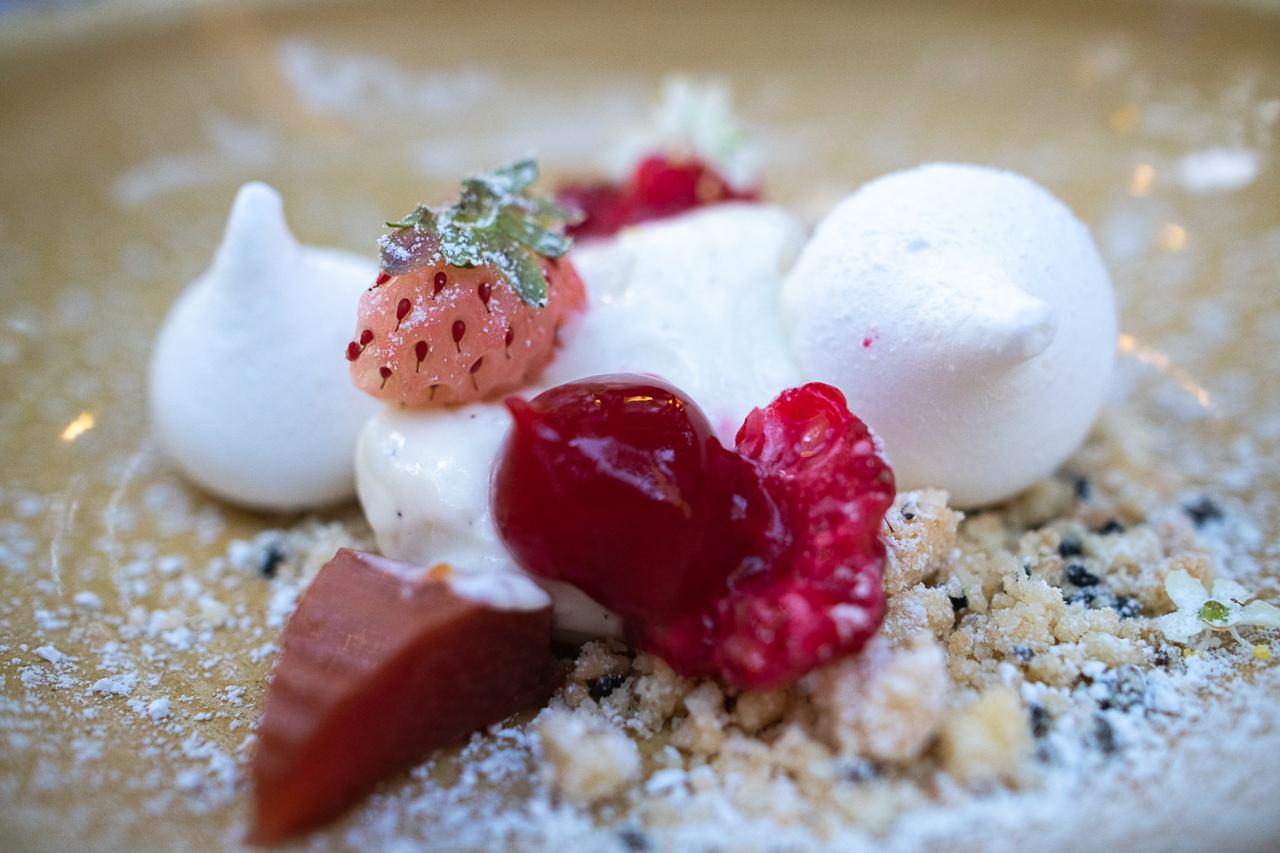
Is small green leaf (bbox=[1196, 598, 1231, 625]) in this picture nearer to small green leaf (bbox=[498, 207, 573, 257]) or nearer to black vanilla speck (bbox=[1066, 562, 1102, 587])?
black vanilla speck (bbox=[1066, 562, 1102, 587])

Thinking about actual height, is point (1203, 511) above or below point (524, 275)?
above

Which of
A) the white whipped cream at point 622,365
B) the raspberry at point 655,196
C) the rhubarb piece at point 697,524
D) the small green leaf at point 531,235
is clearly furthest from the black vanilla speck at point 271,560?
the raspberry at point 655,196

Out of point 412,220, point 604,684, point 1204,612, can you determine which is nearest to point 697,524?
→ point 604,684

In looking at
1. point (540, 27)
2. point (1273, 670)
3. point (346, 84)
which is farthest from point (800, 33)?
point (1273, 670)

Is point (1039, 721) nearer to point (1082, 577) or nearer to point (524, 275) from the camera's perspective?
point (1082, 577)

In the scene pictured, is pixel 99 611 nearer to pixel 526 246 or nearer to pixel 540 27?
pixel 526 246
